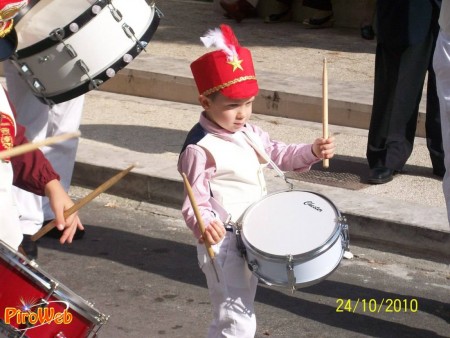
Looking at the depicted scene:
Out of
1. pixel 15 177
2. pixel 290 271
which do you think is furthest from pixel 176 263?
pixel 15 177

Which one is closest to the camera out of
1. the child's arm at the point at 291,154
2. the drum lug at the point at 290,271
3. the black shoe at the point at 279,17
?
the drum lug at the point at 290,271

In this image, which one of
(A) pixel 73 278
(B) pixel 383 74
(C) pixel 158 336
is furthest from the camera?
(B) pixel 383 74

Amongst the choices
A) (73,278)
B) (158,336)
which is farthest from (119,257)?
(158,336)

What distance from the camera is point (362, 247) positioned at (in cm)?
605

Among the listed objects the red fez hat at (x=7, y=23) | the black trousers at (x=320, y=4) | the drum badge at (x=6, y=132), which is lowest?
the black trousers at (x=320, y=4)

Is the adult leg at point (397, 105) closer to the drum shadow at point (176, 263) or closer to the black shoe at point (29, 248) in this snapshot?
the drum shadow at point (176, 263)

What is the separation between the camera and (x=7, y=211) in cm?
353

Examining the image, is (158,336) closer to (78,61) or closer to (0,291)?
(78,61)

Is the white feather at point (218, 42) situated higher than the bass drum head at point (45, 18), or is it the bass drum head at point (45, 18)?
the white feather at point (218, 42)

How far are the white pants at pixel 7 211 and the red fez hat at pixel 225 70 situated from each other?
92 centimetres

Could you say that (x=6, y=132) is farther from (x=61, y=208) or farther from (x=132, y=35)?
(x=132, y=35)

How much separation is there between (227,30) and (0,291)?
4.85 feet

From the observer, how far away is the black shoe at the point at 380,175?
675 centimetres
